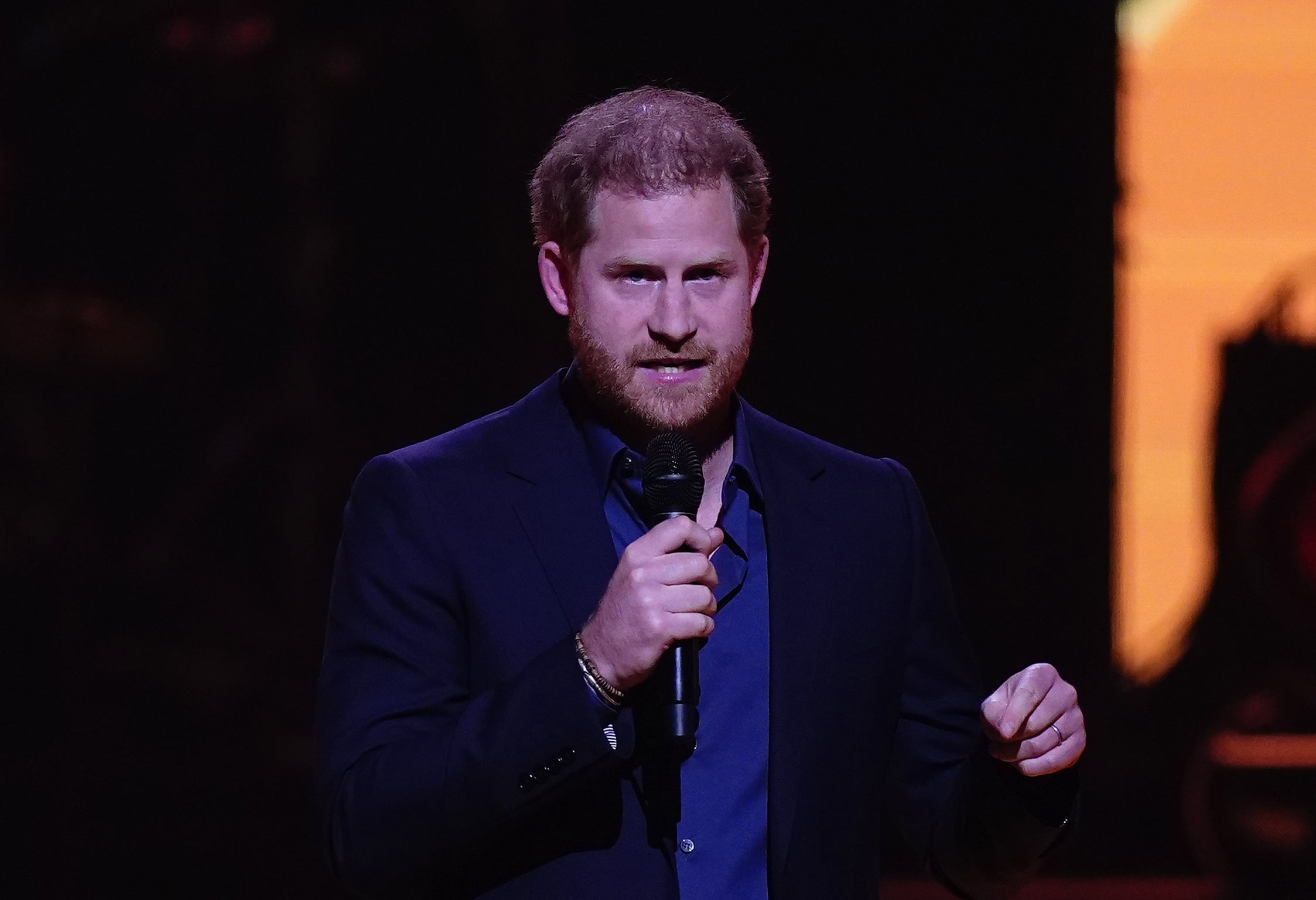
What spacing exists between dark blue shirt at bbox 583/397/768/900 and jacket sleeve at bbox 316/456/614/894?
0.20 metres

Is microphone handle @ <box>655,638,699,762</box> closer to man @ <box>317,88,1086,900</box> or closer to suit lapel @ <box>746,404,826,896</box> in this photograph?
man @ <box>317,88,1086,900</box>

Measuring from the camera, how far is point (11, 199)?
4.08m

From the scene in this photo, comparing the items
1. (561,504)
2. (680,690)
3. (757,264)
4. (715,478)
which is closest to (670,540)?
(680,690)

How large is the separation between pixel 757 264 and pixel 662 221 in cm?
19

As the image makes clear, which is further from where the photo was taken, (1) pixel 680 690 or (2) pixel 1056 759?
(2) pixel 1056 759

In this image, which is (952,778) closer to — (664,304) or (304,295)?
(664,304)

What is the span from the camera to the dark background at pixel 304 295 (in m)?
4.06

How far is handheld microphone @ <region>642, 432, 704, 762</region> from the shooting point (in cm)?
140

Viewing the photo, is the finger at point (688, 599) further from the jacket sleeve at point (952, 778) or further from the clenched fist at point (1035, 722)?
the jacket sleeve at point (952, 778)

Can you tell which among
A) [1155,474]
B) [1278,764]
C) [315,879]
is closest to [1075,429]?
[1155,474]

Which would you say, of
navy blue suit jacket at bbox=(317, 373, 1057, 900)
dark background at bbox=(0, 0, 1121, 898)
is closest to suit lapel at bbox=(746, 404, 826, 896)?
navy blue suit jacket at bbox=(317, 373, 1057, 900)

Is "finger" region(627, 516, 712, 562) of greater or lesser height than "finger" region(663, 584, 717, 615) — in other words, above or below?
above

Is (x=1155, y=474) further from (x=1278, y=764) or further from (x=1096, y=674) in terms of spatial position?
(x=1278, y=764)

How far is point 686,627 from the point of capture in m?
1.34
